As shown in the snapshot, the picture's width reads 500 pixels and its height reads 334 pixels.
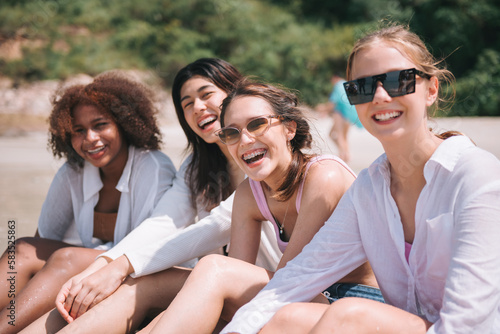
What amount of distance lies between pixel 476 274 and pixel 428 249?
0.25 metres

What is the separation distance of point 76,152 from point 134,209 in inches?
25.8

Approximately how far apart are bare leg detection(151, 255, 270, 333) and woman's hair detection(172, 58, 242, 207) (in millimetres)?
1000

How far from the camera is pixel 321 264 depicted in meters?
2.12

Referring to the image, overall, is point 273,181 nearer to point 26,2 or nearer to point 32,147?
point 32,147

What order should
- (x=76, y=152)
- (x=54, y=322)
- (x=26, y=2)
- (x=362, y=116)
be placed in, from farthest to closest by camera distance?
1. (x=26, y=2)
2. (x=76, y=152)
3. (x=54, y=322)
4. (x=362, y=116)

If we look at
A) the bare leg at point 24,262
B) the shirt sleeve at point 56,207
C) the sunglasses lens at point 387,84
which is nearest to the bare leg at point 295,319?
the sunglasses lens at point 387,84

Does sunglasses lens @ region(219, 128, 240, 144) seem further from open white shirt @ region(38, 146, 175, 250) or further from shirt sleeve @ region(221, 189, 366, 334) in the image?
open white shirt @ region(38, 146, 175, 250)

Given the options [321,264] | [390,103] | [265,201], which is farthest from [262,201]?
[390,103]

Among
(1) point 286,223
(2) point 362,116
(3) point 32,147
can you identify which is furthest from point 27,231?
(3) point 32,147

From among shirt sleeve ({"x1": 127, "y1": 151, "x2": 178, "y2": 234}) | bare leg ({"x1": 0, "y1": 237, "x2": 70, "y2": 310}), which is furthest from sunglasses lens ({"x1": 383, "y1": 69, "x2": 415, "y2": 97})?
bare leg ({"x1": 0, "y1": 237, "x2": 70, "y2": 310})

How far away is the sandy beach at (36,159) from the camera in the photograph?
5815mm

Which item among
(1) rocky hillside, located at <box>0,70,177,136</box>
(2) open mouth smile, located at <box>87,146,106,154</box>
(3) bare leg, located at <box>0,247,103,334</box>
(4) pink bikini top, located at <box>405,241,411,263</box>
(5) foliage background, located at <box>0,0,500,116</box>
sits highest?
(5) foliage background, located at <box>0,0,500,116</box>

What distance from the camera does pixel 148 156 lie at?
3594 mm

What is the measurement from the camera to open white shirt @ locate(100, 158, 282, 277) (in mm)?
2656
